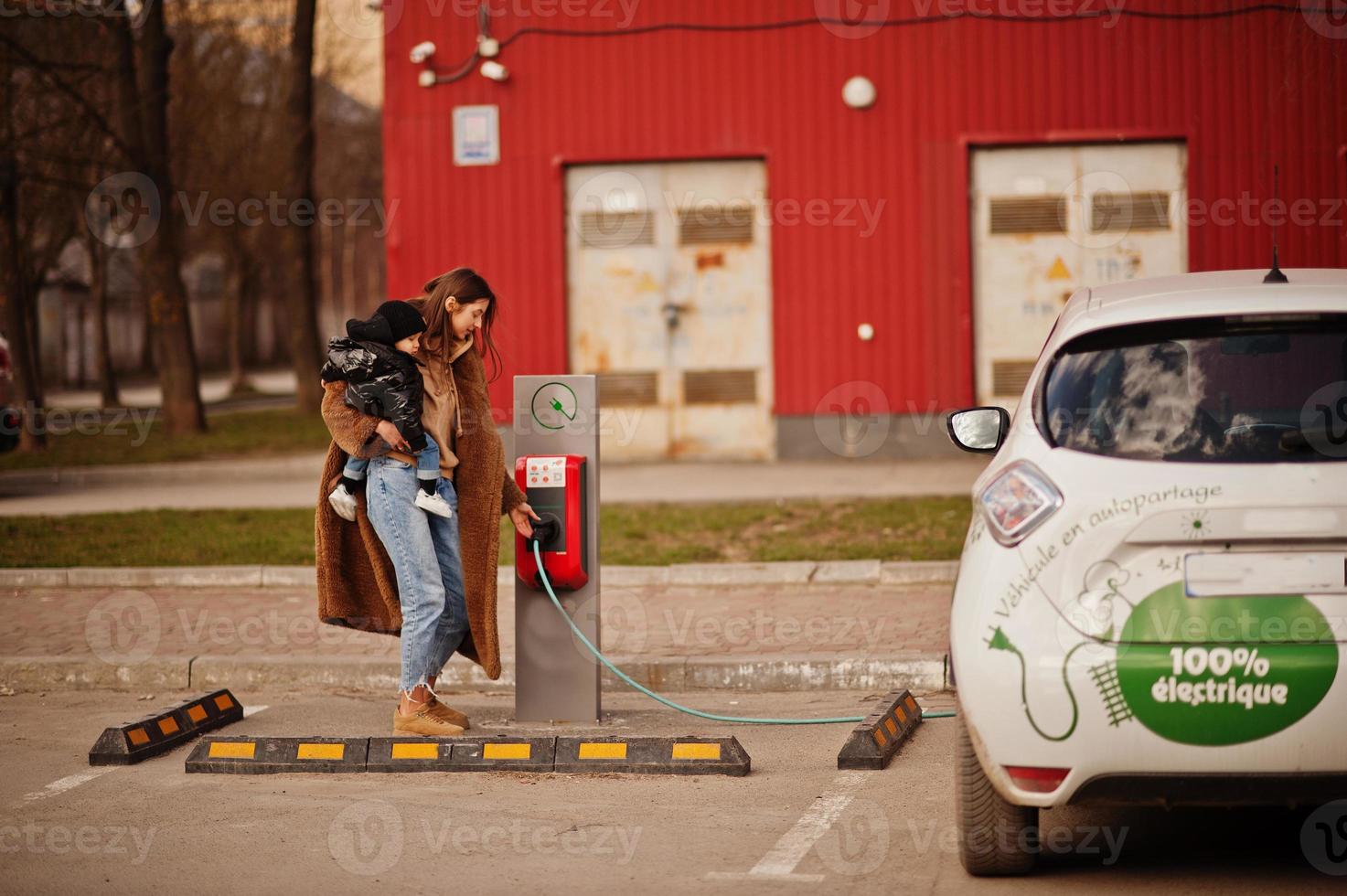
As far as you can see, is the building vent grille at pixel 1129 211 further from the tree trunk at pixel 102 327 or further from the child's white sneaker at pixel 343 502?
the tree trunk at pixel 102 327

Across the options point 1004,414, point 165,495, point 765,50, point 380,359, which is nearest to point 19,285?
point 165,495

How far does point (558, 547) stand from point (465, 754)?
953mm

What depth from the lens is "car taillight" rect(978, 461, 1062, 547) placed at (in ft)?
14.9

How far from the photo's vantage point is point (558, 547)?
683 cm

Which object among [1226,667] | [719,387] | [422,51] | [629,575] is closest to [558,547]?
[1226,667]

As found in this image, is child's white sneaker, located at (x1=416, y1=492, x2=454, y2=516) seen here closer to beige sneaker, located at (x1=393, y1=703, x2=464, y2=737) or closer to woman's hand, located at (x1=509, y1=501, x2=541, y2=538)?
woman's hand, located at (x1=509, y1=501, x2=541, y2=538)

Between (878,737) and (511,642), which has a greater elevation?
(878,737)

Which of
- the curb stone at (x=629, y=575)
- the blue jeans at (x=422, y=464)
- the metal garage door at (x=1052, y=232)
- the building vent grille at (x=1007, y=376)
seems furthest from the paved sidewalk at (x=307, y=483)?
the blue jeans at (x=422, y=464)

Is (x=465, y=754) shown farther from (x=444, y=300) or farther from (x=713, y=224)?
(x=713, y=224)

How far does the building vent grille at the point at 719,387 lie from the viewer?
678 inches

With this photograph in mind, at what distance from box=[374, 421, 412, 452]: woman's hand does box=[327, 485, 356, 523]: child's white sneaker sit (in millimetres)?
324

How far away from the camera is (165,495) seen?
16.0 metres

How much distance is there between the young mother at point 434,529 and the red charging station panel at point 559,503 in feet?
0.24

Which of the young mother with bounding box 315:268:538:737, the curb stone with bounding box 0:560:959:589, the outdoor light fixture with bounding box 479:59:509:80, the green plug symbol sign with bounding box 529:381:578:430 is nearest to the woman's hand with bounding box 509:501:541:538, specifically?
the young mother with bounding box 315:268:538:737
